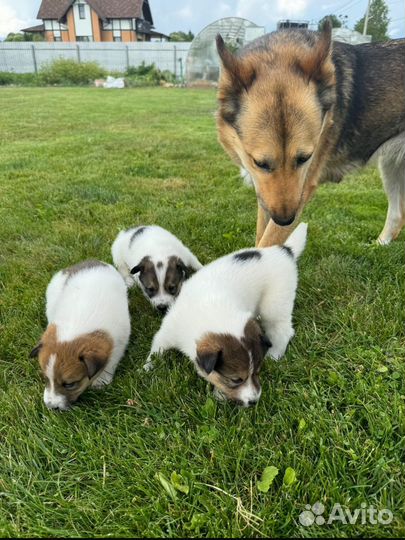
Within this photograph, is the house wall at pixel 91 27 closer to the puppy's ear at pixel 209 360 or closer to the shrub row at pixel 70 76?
the shrub row at pixel 70 76

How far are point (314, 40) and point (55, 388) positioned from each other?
11.6 feet

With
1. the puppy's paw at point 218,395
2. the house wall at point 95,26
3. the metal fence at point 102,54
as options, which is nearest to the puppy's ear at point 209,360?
the puppy's paw at point 218,395

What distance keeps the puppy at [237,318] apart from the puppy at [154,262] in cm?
54

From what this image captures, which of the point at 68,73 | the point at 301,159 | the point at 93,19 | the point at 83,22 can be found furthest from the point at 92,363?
the point at 83,22

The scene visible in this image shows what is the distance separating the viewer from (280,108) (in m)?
3.07

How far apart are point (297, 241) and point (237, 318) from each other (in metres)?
1.13

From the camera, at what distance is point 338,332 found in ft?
10.2

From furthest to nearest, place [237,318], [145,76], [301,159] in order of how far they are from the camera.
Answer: [145,76] < [301,159] < [237,318]

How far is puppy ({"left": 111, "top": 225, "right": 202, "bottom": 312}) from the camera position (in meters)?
3.78

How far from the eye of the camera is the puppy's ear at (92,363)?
2549mm

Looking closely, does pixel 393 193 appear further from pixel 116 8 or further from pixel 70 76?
pixel 116 8

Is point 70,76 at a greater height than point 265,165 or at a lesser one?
greater

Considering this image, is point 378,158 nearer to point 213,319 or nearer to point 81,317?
point 213,319

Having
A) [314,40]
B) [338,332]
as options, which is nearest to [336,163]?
[314,40]
